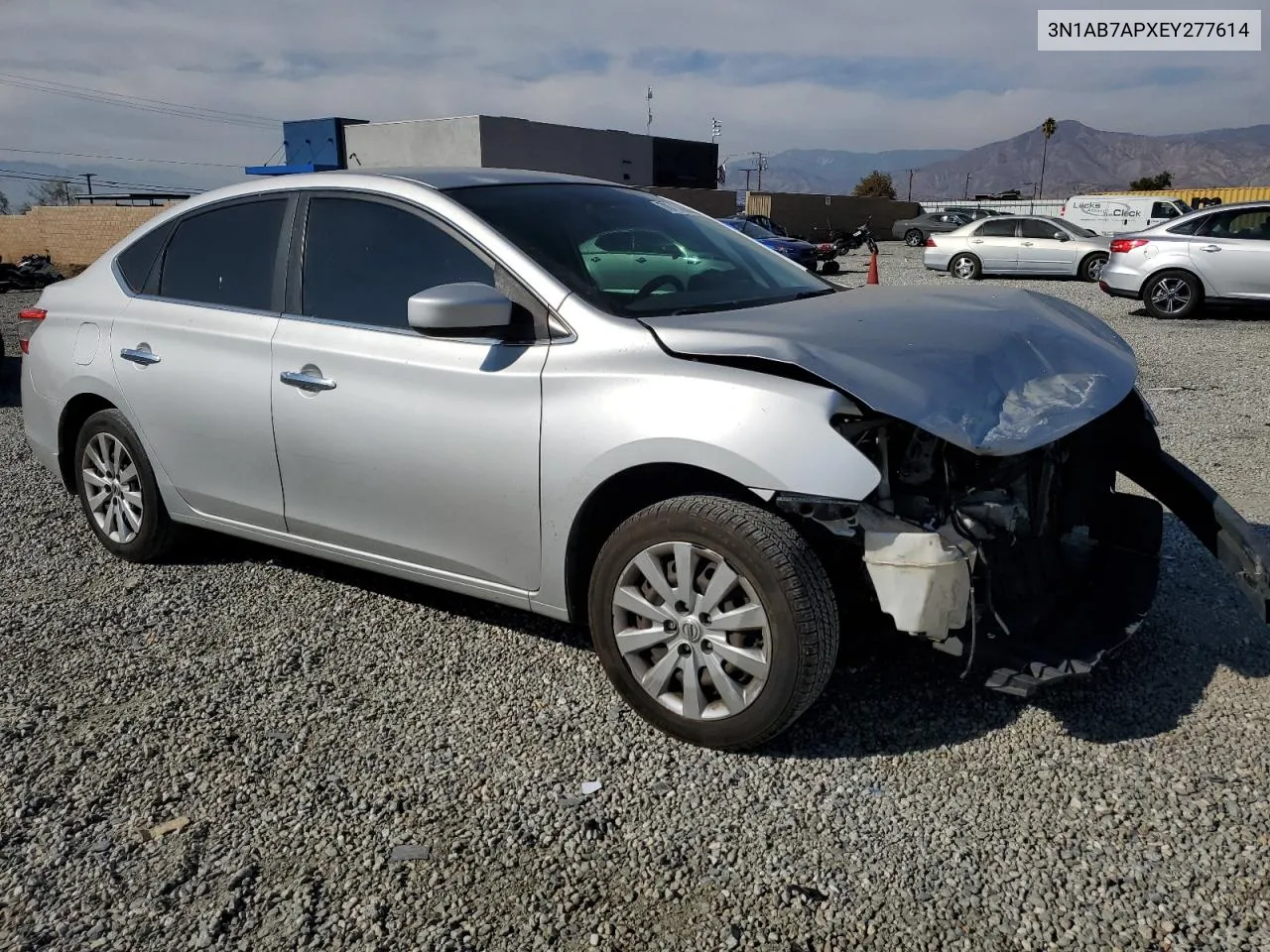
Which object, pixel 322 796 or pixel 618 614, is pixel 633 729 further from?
pixel 322 796

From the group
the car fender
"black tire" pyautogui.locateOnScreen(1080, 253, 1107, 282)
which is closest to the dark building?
"black tire" pyautogui.locateOnScreen(1080, 253, 1107, 282)

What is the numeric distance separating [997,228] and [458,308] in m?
21.3

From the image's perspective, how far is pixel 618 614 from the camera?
10.6ft

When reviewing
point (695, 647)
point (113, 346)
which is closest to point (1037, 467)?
point (695, 647)

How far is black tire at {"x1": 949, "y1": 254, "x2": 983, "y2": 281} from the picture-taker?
22.1m

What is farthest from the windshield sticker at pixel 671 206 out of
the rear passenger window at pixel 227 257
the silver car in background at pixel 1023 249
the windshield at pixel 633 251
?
the silver car in background at pixel 1023 249

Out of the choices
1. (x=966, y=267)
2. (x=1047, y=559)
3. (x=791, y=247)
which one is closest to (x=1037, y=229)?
(x=966, y=267)

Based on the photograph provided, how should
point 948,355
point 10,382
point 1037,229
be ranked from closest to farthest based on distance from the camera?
point 948,355
point 10,382
point 1037,229

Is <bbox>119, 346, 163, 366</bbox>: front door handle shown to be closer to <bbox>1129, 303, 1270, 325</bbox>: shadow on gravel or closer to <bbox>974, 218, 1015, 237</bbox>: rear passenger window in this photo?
<bbox>1129, 303, 1270, 325</bbox>: shadow on gravel

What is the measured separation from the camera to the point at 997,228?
22.2 metres

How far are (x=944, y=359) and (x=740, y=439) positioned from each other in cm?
71

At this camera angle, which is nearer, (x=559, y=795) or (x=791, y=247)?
(x=559, y=795)

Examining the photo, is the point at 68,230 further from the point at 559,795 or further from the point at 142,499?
the point at 559,795

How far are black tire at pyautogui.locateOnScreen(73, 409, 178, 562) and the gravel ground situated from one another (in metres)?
0.40
